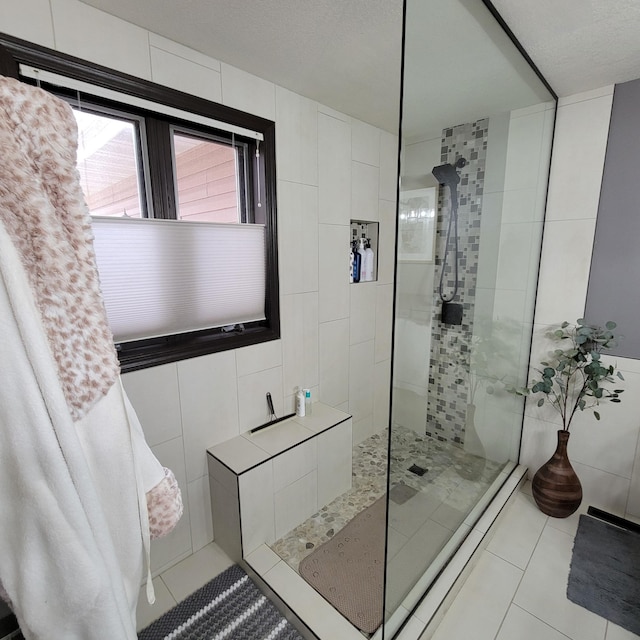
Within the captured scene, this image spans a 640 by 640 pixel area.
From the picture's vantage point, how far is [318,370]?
2.26m

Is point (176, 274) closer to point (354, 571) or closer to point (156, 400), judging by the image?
point (156, 400)

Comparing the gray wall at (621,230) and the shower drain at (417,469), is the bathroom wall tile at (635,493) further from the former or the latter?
the shower drain at (417,469)

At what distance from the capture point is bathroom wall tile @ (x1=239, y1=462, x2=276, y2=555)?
160 centimetres

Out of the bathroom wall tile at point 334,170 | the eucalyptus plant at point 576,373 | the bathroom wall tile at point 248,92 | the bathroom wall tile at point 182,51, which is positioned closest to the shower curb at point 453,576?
the eucalyptus plant at point 576,373

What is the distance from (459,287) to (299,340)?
971 mm

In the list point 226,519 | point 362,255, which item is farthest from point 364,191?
point 226,519

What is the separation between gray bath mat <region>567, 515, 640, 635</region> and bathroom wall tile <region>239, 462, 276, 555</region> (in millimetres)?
1314

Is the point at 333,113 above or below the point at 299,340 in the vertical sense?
above

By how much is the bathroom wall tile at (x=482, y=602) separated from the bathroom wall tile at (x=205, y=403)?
3.89 ft

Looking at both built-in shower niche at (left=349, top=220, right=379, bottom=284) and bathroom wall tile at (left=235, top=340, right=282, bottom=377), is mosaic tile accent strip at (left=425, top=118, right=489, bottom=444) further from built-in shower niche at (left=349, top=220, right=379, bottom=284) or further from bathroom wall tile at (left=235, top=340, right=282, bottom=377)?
built-in shower niche at (left=349, top=220, right=379, bottom=284)

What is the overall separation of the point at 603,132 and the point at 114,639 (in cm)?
247

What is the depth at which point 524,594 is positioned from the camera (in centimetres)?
147

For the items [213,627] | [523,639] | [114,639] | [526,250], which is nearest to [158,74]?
Result: [114,639]

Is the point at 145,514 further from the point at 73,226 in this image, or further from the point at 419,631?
the point at 419,631
